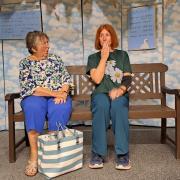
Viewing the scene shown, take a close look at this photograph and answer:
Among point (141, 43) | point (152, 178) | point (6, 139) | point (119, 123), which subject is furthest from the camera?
point (141, 43)

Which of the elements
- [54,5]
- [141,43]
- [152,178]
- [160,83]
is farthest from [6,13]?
[152,178]

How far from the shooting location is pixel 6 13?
153 inches

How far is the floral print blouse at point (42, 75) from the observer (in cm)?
280

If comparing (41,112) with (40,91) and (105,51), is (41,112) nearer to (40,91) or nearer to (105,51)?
(40,91)

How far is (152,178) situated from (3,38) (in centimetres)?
255

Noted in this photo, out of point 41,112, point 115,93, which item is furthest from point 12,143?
point 115,93

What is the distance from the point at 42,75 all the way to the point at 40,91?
0.18 m

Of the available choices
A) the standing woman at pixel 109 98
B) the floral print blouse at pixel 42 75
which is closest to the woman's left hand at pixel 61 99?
the floral print blouse at pixel 42 75

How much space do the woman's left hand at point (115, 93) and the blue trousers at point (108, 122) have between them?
0.04m

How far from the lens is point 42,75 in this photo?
2.85 meters

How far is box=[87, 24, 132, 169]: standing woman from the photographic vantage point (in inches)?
103

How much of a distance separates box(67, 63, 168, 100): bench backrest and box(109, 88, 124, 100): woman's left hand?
521mm

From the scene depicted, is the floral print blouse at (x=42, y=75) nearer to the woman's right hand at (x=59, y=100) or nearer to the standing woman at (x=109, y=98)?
the woman's right hand at (x=59, y=100)

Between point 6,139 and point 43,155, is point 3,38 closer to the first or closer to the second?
point 6,139
